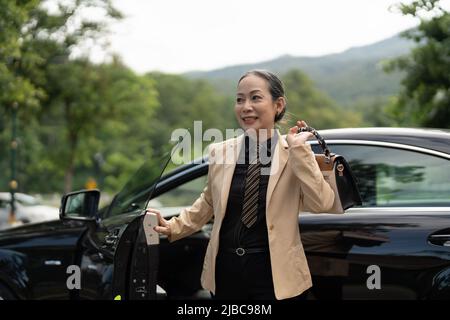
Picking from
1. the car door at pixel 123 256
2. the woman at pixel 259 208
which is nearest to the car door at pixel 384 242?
the woman at pixel 259 208

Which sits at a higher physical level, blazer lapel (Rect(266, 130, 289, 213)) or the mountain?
the mountain

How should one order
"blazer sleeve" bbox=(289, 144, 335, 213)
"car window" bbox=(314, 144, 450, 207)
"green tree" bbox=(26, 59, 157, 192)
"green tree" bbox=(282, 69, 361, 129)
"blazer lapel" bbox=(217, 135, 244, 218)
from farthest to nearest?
1. "green tree" bbox=(282, 69, 361, 129)
2. "green tree" bbox=(26, 59, 157, 192)
3. "car window" bbox=(314, 144, 450, 207)
4. "blazer lapel" bbox=(217, 135, 244, 218)
5. "blazer sleeve" bbox=(289, 144, 335, 213)

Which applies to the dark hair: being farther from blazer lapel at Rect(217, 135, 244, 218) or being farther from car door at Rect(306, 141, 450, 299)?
car door at Rect(306, 141, 450, 299)

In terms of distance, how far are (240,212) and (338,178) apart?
1.46 feet

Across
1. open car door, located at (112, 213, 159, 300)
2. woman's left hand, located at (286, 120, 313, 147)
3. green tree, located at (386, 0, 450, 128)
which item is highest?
green tree, located at (386, 0, 450, 128)

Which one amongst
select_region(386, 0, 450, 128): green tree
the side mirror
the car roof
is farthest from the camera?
select_region(386, 0, 450, 128): green tree

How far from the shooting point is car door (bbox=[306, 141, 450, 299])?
292 centimetres

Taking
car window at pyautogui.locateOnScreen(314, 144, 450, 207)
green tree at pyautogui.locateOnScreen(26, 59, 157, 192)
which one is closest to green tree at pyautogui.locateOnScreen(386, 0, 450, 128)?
car window at pyautogui.locateOnScreen(314, 144, 450, 207)

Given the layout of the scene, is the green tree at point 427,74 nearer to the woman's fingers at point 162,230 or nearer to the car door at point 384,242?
the car door at point 384,242

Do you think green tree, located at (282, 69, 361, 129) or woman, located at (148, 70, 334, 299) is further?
green tree, located at (282, 69, 361, 129)

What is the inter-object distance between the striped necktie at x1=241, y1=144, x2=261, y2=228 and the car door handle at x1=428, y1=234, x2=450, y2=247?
3.10 feet

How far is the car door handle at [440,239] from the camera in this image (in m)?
2.85

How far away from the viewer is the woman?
8.24ft
